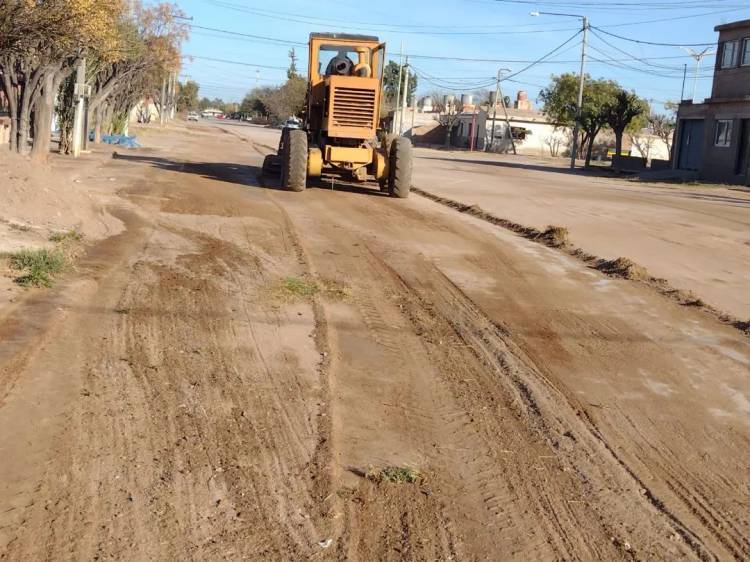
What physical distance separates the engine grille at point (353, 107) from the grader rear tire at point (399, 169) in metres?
1.62

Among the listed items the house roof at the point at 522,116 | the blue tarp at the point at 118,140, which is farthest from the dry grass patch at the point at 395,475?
the house roof at the point at 522,116

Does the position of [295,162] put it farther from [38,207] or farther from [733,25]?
[733,25]

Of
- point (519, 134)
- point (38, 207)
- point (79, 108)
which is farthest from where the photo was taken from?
point (519, 134)

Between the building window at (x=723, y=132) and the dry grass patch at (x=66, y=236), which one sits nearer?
the dry grass patch at (x=66, y=236)

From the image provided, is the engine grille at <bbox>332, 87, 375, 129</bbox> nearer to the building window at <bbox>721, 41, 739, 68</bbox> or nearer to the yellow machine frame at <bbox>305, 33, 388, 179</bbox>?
the yellow machine frame at <bbox>305, 33, 388, 179</bbox>

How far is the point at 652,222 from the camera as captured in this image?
20453 mm

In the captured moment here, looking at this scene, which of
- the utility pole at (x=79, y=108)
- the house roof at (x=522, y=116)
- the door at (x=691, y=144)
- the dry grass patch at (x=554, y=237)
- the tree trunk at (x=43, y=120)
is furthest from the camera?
the house roof at (x=522, y=116)

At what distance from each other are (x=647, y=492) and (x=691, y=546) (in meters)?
0.64

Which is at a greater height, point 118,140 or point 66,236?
point 118,140

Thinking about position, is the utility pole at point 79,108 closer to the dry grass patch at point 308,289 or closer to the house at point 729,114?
the dry grass patch at point 308,289

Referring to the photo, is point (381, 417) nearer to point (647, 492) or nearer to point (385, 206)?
point (647, 492)

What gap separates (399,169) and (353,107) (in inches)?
88.4

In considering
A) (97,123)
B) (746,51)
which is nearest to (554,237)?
(97,123)

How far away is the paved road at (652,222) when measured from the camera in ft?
42.1
